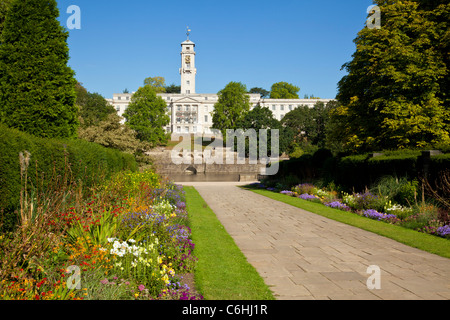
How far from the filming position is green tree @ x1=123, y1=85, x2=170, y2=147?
50.1 metres

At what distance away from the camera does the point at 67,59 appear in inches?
477

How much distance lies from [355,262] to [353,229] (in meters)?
3.06

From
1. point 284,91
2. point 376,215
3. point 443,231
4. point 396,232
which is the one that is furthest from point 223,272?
point 284,91

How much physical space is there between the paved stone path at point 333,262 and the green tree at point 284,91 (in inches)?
3491

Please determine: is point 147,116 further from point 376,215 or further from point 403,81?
point 376,215

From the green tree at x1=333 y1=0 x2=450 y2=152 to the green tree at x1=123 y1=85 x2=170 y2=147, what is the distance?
3778cm

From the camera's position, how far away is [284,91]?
313 feet

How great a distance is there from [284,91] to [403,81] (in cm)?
8337

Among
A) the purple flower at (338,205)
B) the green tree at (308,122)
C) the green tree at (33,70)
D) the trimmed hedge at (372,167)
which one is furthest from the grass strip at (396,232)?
the green tree at (308,122)

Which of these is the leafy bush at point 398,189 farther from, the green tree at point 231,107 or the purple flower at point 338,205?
the green tree at point 231,107

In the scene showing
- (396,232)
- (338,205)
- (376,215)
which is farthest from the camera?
(338,205)
